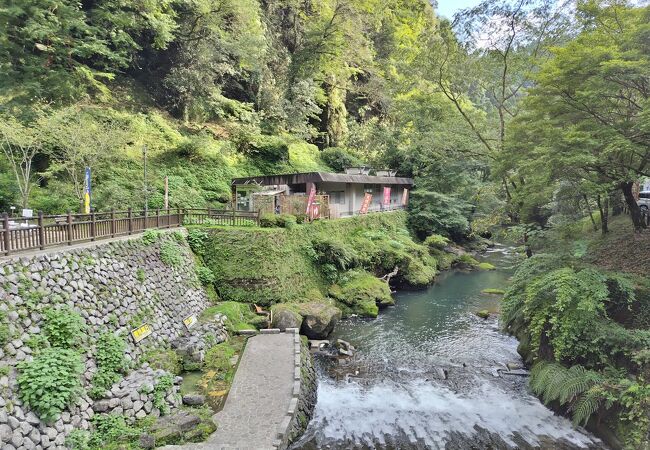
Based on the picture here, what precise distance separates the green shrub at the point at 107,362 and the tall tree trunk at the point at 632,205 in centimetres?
1590

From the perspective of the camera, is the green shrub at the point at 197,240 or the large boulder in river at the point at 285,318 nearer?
the large boulder in river at the point at 285,318

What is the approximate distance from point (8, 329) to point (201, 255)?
28.2 feet

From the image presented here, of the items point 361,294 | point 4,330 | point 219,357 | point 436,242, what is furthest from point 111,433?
point 436,242

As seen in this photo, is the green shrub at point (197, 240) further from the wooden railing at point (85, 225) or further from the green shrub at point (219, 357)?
the green shrub at point (219, 357)

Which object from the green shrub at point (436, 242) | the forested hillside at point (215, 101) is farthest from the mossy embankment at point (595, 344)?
the green shrub at point (436, 242)

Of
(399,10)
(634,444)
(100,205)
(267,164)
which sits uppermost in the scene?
(399,10)

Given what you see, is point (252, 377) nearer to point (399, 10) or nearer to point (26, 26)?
point (26, 26)

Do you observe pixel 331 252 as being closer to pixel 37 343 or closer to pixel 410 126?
pixel 37 343

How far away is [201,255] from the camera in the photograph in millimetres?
15172

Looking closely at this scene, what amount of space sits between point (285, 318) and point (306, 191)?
10999 mm

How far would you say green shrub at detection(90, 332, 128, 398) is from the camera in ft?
25.0

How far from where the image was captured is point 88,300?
8.74m

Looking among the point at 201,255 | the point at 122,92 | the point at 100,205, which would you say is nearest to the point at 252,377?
the point at 201,255

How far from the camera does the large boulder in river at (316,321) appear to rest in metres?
14.0
